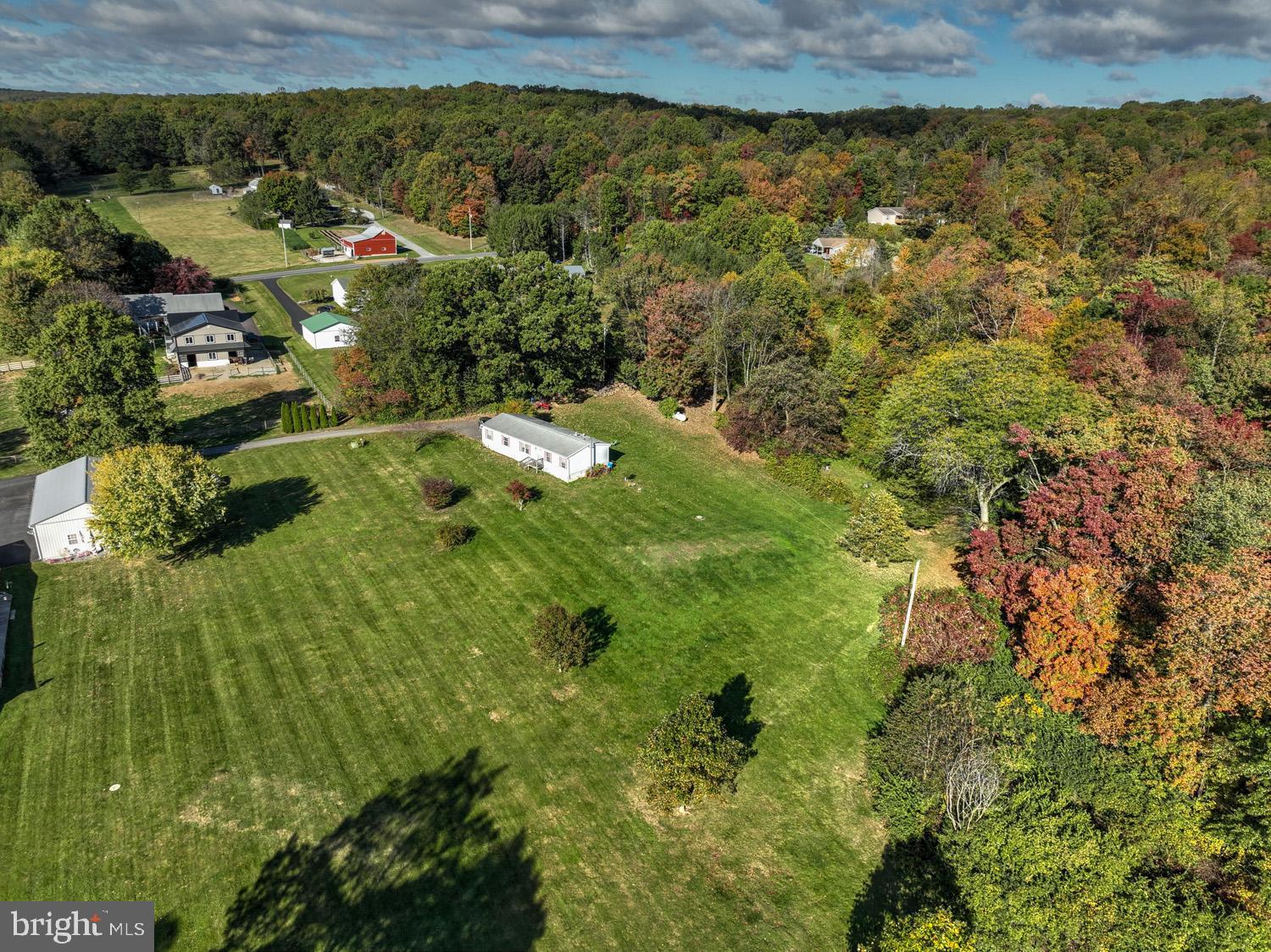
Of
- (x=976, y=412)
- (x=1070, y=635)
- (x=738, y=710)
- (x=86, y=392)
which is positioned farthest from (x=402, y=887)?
(x=86, y=392)

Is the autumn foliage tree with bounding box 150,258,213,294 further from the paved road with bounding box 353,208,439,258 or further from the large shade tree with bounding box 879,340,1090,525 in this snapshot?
the large shade tree with bounding box 879,340,1090,525

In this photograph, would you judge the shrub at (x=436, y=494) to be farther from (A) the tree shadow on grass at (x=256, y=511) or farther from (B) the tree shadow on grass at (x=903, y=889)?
(B) the tree shadow on grass at (x=903, y=889)

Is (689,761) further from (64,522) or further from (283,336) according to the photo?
(283,336)

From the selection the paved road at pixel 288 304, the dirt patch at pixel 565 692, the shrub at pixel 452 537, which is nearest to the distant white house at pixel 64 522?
the shrub at pixel 452 537

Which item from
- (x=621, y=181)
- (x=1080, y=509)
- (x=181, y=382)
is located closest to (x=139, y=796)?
(x=1080, y=509)

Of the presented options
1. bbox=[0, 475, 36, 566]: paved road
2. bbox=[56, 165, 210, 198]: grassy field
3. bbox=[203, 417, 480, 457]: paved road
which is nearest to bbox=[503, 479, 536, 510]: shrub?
bbox=[203, 417, 480, 457]: paved road

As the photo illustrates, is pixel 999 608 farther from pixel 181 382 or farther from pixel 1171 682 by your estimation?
pixel 181 382

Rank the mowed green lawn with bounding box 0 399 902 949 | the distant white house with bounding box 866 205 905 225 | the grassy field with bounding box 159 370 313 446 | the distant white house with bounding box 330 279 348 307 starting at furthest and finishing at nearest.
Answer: the distant white house with bounding box 866 205 905 225, the distant white house with bounding box 330 279 348 307, the grassy field with bounding box 159 370 313 446, the mowed green lawn with bounding box 0 399 902 949
